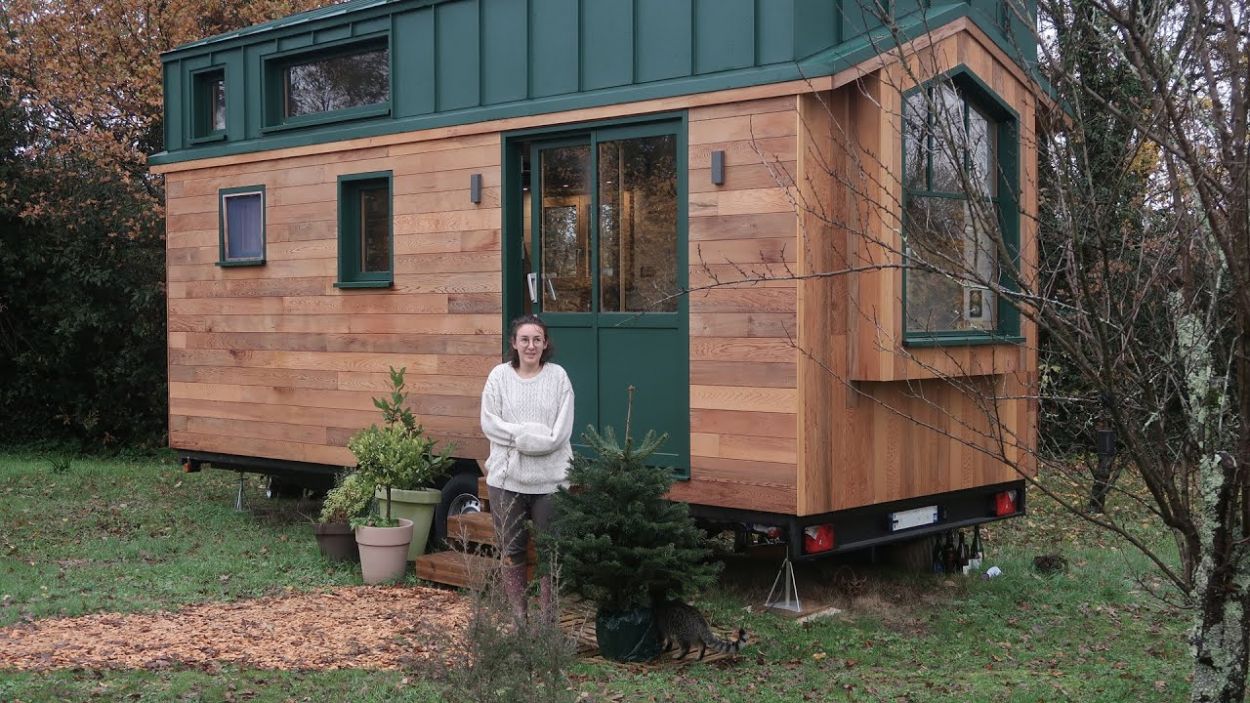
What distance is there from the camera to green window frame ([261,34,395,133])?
9.78 m

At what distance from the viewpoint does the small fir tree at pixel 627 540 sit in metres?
6.39

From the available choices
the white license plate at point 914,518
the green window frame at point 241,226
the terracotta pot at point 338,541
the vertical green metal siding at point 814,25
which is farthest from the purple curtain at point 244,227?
the white license plate at point 914,518

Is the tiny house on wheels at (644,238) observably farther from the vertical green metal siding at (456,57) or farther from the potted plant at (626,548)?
the potted plant at (626,548)

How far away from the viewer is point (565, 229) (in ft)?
28.3

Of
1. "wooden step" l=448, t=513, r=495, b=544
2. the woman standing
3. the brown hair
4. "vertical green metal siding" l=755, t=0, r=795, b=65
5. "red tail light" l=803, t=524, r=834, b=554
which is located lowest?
"wooden step" l=448, t=513, r=495, b=544

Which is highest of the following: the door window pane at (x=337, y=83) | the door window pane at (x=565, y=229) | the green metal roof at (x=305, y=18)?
the green metal roof at (x=305, y=18)

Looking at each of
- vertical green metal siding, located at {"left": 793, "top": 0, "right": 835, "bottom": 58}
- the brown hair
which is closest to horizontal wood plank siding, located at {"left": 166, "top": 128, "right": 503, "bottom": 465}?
the brown hair

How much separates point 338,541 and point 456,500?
88 cm

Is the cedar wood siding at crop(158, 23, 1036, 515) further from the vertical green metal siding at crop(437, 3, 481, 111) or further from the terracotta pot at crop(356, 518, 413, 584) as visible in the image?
the terracotta pot at crop(356, 518, 413, 584)

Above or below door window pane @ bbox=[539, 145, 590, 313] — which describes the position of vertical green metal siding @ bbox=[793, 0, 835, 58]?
above

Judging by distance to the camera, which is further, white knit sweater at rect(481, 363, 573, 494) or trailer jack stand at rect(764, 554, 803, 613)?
trailer jack stand at rect(764, 554, 803, 613)

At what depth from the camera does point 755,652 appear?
6.88m

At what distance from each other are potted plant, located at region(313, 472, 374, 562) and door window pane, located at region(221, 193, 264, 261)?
2.46m

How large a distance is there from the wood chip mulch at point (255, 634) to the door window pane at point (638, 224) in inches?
87.1
